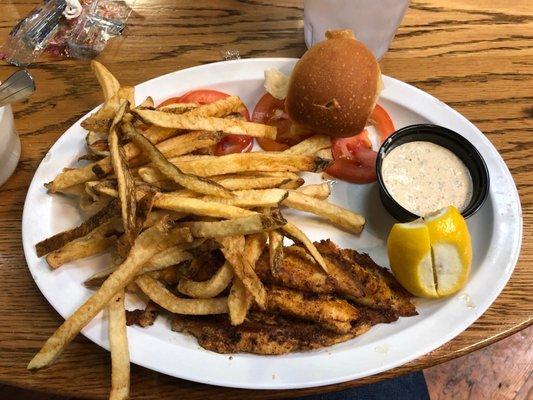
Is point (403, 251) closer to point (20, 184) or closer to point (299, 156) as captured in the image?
point (299, 156)

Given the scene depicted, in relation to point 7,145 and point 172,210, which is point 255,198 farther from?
point 7,145

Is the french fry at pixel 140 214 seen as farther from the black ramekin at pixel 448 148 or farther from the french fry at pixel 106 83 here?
the black ramekin at pixel 448 148

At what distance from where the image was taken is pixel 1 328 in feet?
5.44

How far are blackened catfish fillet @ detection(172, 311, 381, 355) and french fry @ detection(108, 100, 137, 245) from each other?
36cm

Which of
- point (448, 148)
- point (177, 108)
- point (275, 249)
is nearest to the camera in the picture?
point (275, 249)

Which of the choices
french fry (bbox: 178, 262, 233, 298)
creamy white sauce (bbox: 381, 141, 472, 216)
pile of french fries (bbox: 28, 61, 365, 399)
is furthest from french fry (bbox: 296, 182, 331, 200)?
french fry (bbox: 178, 262, 233, 298)

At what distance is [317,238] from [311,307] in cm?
37

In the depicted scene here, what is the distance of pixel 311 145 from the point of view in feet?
5.99

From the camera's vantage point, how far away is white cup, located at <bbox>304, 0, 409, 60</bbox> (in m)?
1.99

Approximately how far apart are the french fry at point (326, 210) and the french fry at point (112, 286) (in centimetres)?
40

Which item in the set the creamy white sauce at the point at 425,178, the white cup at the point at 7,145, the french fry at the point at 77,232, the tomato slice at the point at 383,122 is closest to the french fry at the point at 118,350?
the french fry at the point at 77,232

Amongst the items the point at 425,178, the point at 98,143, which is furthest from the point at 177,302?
the point at 425,178

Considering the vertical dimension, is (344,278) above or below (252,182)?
below

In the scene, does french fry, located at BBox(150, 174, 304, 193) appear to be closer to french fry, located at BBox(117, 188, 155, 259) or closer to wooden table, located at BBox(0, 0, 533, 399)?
french fry, located at BBox(117, 188, 155, 259)
